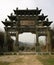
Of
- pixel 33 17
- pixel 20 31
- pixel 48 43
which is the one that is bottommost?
pixel 48 43

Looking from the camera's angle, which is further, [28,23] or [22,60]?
[28,23]

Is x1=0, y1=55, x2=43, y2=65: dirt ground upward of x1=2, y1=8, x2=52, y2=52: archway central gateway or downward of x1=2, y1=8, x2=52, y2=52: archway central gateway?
downward

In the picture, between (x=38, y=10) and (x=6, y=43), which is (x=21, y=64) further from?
(x=38, y=10)

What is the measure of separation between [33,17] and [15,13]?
309 cm

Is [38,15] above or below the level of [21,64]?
above

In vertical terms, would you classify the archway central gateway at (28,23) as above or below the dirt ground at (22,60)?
above

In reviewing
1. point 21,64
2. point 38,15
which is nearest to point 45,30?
point 38,15

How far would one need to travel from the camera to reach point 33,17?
99.0 ft

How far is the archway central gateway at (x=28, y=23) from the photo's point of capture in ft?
97.0

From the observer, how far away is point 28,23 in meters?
30.0

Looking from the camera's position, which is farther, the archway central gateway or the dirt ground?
the archway central gateway

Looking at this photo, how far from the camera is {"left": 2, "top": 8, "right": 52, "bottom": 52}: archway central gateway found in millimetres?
29562

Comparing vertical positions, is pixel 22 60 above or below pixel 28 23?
below

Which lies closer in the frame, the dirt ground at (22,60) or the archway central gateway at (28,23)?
the dirt ground at (22,60)
